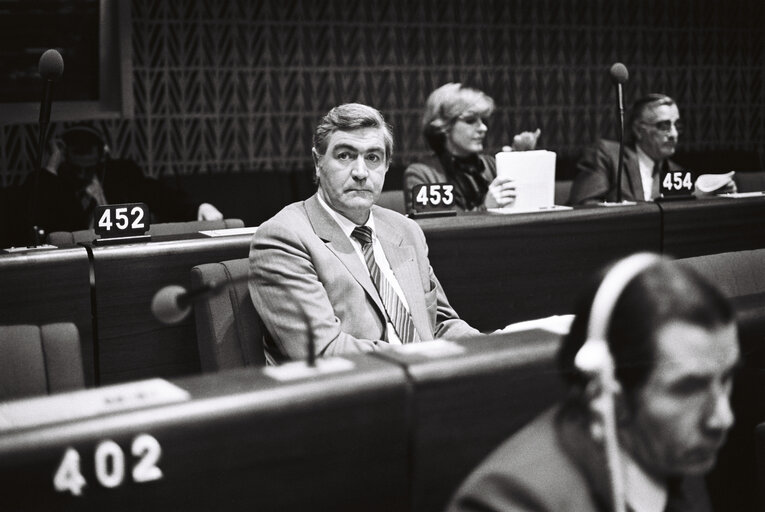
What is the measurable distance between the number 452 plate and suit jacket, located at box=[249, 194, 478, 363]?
0.36 meters

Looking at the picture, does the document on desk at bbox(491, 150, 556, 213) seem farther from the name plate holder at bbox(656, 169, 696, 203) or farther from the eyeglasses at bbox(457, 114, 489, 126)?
the eyeglasses at bbox(457, 114, 489, 126)

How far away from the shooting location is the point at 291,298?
2.14 meters

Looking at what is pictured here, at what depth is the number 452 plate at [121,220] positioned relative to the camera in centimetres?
239

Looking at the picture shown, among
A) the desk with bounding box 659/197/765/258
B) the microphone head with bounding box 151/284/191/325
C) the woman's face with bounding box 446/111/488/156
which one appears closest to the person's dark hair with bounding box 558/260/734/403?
the microphone head with bounding box 151/284/191/325

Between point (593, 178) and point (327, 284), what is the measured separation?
191 cm

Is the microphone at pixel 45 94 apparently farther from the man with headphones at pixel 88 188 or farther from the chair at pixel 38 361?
the man with headphones at pixel 88 188

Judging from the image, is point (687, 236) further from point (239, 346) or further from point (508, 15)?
point (508, 15)

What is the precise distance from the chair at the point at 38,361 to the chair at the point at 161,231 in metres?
1.00

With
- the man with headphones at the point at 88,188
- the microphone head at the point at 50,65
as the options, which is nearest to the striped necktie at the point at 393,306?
the microphone head at the point at 50,65

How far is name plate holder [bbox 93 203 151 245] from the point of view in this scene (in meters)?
2.39

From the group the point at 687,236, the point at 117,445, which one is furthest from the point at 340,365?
the point at 687,236

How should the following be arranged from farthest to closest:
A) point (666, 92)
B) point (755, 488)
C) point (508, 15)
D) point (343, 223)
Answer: point (666, 92), point (508, 15), point (343, 223), point (755, 488)

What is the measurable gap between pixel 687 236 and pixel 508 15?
4.43m

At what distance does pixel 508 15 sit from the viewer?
23.3ft
